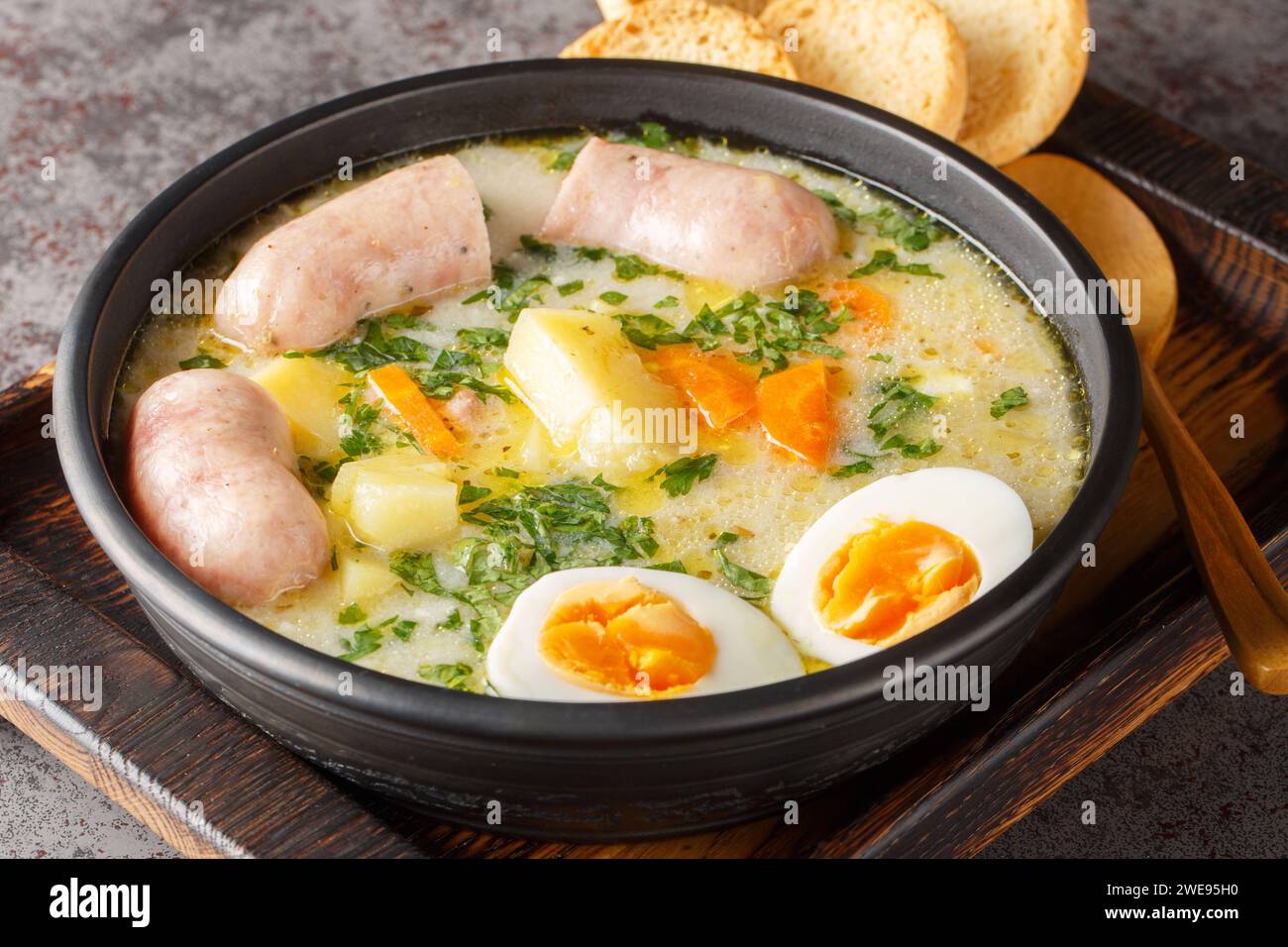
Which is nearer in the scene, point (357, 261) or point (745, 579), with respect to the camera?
point (745, 579)

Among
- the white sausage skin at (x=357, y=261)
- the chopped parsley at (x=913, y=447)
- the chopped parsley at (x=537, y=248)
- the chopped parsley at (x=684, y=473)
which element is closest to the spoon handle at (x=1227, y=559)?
the chopped parsley at (x=913, y=447)

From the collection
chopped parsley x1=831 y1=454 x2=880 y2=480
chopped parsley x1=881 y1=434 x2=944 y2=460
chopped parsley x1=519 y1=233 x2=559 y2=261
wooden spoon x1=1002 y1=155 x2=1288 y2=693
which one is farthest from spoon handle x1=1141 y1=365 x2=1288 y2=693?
chopped parsley x1=519 y1=233 x2=559 y2=261

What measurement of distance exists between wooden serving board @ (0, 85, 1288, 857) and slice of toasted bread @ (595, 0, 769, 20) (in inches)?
62.5

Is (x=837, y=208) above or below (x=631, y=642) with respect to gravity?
above

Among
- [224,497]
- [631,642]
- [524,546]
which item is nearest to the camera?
[631,642]

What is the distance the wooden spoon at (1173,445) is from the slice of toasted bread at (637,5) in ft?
2.67

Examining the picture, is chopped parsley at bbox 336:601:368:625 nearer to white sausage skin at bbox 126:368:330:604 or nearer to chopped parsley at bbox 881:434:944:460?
white sausage skin at bbox 126:368:330:604

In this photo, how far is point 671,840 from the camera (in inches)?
92.0

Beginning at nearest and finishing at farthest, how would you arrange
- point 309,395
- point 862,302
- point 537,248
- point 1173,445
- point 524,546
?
point 524,546 → point 309,395 → point 1173,445 → point 862,302 → point 537,248

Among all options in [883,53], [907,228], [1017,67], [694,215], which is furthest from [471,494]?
[1017,67]

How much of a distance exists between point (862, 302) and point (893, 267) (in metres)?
0.15

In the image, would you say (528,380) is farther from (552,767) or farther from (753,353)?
(552,767)

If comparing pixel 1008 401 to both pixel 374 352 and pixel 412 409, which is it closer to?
pixel 412 409

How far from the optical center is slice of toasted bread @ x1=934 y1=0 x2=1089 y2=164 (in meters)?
3.51
